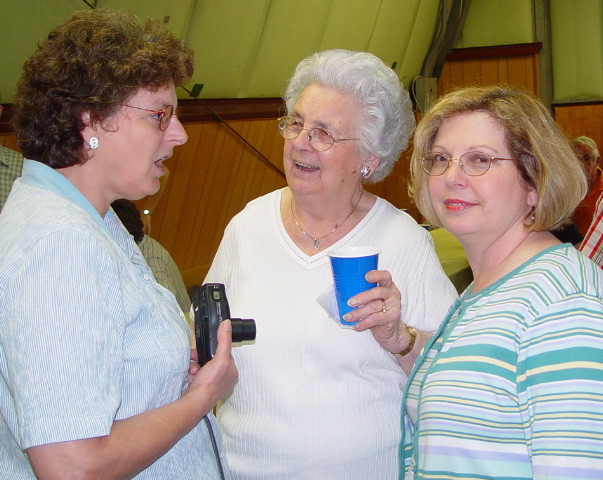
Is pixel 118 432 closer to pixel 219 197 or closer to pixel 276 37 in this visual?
pixel 219 197

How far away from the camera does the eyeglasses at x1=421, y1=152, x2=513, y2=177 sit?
1.52 m

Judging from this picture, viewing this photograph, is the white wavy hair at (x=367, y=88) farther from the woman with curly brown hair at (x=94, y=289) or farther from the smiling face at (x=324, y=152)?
the woman with curly brown hair at (x=94, y=289)

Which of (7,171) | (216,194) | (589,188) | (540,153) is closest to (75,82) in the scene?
(540,153)

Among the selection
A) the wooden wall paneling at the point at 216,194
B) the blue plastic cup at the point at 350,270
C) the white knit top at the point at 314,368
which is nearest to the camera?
the blue plastic cup at the point at 350,270

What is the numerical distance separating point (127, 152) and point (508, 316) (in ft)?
2.71

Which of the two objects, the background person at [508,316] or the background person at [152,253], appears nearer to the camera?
the background person at [508,316]

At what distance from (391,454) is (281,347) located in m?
0.42

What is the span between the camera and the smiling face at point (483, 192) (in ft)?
4.94

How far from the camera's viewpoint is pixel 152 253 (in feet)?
11.4

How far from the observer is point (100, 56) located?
1.34 meters

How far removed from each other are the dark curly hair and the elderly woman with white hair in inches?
26.2

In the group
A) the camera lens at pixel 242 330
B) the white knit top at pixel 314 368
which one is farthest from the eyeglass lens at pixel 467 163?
the camera lens at pixel 242 330

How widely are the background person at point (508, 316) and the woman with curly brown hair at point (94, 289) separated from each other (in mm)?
473

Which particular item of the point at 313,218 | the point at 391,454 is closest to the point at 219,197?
the point at 313,218
